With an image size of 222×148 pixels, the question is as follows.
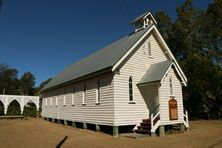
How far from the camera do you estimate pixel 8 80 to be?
105m

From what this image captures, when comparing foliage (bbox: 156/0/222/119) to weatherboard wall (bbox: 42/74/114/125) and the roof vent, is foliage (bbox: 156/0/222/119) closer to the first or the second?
the roof vent

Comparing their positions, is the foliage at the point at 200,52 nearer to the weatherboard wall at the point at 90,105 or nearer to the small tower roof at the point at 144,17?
the small tower roof at the point at 144,17

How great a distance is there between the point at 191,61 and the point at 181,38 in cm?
743

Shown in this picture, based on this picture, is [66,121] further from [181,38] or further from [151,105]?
[181,38]

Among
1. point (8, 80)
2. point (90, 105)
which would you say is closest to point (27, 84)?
point (8, 80)

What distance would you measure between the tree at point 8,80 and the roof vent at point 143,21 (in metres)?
85.8

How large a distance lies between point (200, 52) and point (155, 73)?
21.7 meters

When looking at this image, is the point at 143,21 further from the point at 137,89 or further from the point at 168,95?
the point at 168,95

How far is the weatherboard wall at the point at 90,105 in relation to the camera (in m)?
17.1

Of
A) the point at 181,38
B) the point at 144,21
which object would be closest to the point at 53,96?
the point at 144,21

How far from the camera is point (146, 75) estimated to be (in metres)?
18.7

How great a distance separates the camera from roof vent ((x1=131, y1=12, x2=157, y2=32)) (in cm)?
2152

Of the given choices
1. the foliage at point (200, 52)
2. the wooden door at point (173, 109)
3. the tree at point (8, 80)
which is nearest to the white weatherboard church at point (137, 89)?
the wooden door at point (173, 109)

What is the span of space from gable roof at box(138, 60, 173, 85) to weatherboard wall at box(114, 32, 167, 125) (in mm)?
369
